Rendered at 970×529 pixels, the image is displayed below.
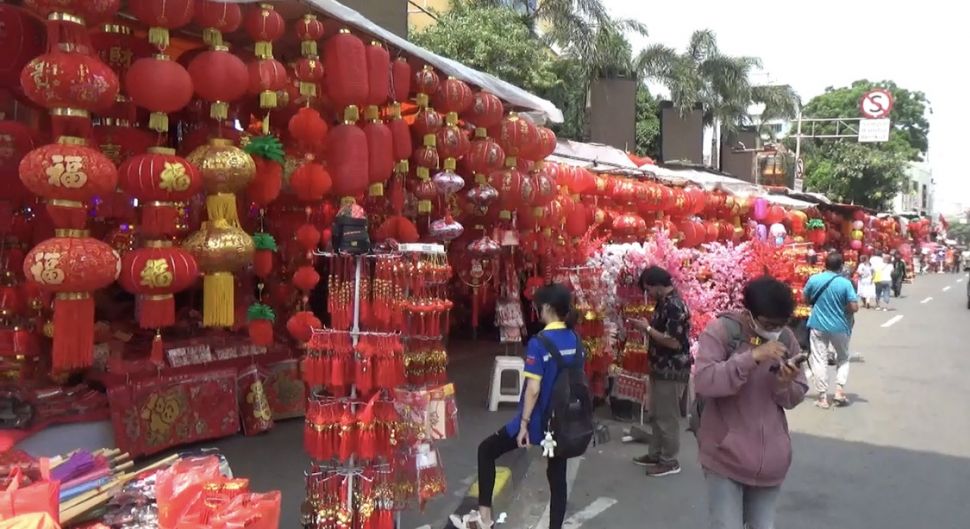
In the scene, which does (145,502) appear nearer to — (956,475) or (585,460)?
(585,460)

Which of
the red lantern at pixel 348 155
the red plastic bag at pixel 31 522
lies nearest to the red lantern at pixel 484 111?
the red lantern at pixel 348 155

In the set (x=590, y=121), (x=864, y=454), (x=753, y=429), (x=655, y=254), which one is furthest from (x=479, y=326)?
(x=590, y=121)

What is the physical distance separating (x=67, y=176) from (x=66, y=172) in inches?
0.7

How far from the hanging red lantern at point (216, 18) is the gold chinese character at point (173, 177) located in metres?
0.70

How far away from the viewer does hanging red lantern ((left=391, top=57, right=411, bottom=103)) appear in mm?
4672

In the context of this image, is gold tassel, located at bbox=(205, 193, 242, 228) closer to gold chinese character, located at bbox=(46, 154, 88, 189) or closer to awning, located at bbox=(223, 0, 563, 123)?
gold chinese character, located at bbox=(46, 154, 88, 189)

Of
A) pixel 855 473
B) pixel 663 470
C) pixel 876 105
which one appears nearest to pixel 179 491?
pixel 663 470

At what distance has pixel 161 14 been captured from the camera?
10.9 ft

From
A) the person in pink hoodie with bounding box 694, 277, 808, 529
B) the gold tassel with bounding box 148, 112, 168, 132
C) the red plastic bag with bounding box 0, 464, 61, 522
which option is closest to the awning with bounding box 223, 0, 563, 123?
the gold tassel with bounding box 148, 112, 168, 132

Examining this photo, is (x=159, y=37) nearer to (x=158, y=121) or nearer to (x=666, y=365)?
(x=158, y=121)

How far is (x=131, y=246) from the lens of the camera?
13.9 feet

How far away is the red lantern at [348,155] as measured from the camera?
13.9 ft

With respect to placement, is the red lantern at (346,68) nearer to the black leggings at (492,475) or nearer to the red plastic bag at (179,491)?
the black leggings at (492,475)

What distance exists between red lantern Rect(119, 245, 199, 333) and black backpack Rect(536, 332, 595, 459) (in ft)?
6.00
